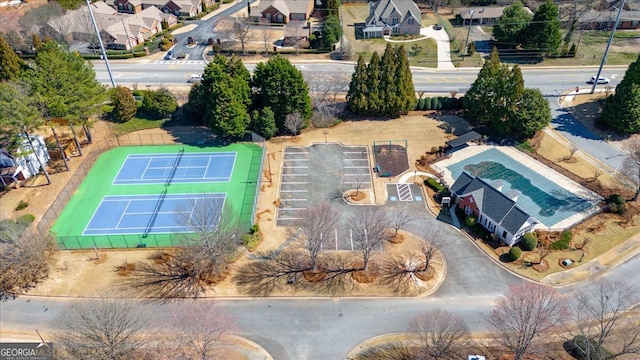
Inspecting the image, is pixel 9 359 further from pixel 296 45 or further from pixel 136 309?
pixel 296 45

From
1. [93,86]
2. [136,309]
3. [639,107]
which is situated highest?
[93,86]

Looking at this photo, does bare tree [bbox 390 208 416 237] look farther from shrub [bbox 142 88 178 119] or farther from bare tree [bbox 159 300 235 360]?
shrub [bbox 142 88 178 119]

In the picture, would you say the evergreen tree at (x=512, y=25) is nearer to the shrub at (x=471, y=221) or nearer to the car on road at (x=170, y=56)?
the shrub at (x=471, y=221)

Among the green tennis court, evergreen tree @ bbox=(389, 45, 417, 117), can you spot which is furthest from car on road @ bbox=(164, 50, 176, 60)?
evergreen tree @ bbox=(389, 45, 417, 117)

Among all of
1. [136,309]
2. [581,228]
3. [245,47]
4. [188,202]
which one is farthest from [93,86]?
[581,228]

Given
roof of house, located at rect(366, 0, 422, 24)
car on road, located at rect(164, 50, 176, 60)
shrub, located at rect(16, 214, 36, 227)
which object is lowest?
shrub, located at rect(16, 214, 36, 227)

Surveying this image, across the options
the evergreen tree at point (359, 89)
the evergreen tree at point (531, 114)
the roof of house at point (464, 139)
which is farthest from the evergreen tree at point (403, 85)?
the evergreen tree at point (531, 114)

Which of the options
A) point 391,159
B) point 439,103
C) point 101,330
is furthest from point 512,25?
→ point 101,330
